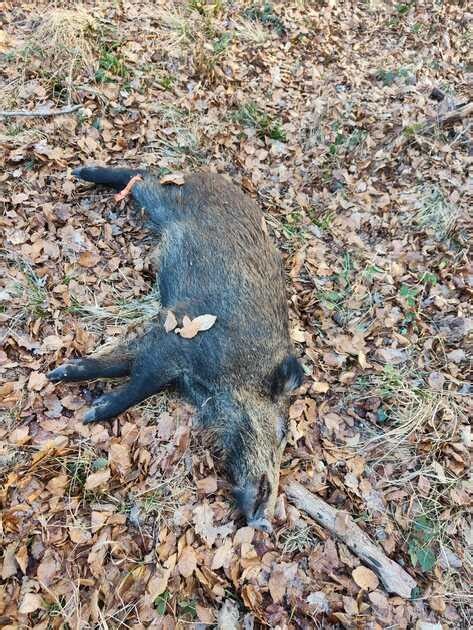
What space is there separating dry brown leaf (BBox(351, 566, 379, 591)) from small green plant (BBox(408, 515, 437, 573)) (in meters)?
0.33

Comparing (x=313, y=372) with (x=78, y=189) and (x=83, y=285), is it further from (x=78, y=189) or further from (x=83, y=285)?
(x=78, y=189)

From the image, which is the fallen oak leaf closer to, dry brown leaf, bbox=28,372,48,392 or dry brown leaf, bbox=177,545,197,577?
dry brown leaf, bbox=28,372,48,392

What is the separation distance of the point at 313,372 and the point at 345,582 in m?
1.72

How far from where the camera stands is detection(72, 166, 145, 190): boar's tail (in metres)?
4.86

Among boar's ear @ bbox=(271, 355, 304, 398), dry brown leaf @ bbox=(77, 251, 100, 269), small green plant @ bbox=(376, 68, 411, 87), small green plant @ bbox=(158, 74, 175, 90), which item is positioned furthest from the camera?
small green plant @ bbox=(376, 68, 411, 87)

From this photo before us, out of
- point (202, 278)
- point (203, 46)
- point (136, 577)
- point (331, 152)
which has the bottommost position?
point (136, 577)

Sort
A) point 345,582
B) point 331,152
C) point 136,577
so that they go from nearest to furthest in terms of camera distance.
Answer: point 136,577 → point 345,582 → point 331,152

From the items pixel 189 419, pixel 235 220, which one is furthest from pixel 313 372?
pixel 235 220

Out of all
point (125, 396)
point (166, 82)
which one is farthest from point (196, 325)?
point (166, 82)

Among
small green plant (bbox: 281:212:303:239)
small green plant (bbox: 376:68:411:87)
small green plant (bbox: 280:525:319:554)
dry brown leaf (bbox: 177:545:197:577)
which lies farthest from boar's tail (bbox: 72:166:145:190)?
small green plant (bbox: 376:68:411:87)

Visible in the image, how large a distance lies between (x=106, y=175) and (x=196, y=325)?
6.86ft

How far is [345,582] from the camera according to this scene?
3273 millimetres

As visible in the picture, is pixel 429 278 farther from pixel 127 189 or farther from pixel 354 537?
pixel 127 189

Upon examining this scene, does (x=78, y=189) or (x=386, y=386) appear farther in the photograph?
(x=78, y=189)
